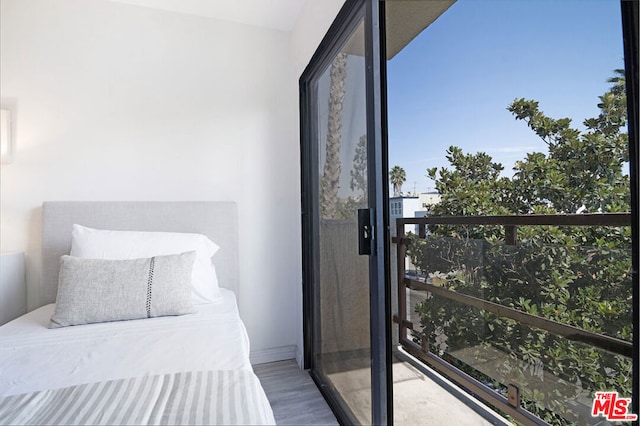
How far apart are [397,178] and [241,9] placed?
1.73m

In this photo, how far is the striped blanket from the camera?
2.76ft

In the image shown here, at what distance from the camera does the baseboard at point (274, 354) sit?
2.56 meters

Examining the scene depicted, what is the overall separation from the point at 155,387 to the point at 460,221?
143cm

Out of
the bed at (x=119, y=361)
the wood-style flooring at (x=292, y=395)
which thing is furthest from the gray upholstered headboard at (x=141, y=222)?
the wood-style flooring at (x=292, y=395)

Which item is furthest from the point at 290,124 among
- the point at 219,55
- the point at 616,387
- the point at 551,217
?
the point at 616,387

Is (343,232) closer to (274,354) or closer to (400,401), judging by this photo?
(400,401)

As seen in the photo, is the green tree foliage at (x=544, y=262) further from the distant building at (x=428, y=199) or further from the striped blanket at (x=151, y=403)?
the striped blanket at (x=151, y=403)

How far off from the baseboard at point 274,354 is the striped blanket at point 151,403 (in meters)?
1.59

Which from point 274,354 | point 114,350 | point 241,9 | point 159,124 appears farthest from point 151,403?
point 241,9

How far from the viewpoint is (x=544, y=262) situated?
1291mm

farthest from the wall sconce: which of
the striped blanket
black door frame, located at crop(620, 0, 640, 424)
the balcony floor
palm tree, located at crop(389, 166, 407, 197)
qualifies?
black door frame, located at crop(620, 0, 640, 424)

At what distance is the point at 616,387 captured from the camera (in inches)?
40.3

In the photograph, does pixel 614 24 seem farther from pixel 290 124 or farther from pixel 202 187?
pixel 202 187

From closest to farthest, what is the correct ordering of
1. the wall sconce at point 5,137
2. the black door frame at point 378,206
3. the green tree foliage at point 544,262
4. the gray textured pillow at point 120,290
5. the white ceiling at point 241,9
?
the green tree foliage at point 544,262 < the black door frame at point 378,206 < the gray textured pillow at point 120,290 < the wall sconce at point 5,137 < the white ceiling at point 241,9
